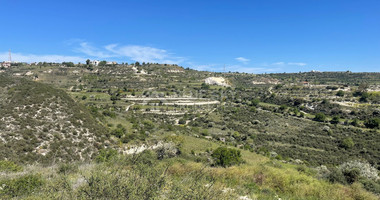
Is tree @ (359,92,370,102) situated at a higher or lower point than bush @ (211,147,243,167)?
higher

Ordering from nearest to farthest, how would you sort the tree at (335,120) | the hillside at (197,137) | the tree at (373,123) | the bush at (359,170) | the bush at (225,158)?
1. the hillside at (197,137)
2. the bush at (359,170)
3. the bush at (225,158)
4. the tree at (373,123)
5. the tree at (335,120)

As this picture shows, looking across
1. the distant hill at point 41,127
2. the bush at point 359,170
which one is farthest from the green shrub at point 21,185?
the bush at point 359,170

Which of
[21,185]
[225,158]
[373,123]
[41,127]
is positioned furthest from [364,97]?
A: [41,127]

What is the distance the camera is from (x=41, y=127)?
19.3 metres

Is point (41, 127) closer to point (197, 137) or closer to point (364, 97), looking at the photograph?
point (197, 137)

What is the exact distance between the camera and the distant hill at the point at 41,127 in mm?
16223

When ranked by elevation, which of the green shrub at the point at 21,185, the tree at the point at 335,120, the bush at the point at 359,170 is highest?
the green shrub at the point at 21,185

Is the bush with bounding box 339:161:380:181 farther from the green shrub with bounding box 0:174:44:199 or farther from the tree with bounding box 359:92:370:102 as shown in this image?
the tree with bounding box 359:92:370:102

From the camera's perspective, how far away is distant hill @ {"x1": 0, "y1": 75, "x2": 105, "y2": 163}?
53.2ft

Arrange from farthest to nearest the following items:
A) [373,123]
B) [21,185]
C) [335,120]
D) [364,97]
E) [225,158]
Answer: [364,97], [335,120], [373,123], [225,158], [21,185]

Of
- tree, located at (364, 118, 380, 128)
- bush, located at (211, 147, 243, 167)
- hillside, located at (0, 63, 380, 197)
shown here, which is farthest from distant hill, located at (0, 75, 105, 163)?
tree, located at (364, 118, 380, 128)

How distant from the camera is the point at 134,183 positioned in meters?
4.97

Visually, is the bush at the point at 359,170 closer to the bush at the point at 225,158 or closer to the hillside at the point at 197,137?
the hillside at the point at 197,137

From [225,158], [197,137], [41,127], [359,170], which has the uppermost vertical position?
[41,127]
